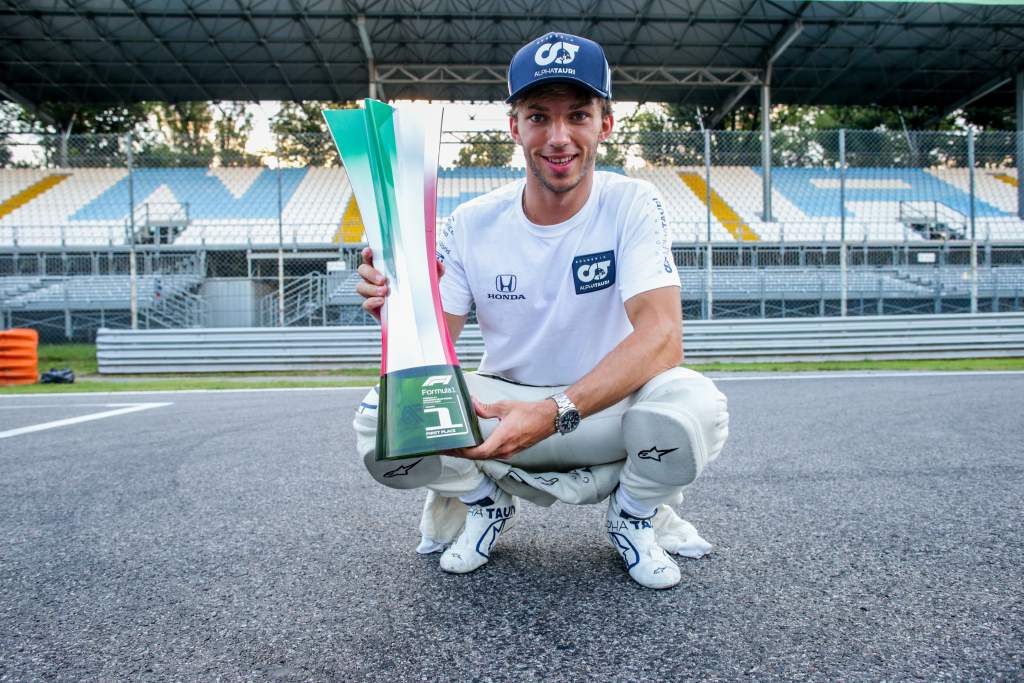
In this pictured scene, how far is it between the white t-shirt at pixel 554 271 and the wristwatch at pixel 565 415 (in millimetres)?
411

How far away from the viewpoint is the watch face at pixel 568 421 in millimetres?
1723

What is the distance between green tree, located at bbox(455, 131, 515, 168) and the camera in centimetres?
1276

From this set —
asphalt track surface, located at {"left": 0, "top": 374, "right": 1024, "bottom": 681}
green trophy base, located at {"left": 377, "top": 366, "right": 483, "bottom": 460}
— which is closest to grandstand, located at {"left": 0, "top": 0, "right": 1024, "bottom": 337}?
asphalt track surface, located at {"left": 0, "top": 374, "right": 1024, "bottom": 681}

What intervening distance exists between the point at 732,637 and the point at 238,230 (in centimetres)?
1647

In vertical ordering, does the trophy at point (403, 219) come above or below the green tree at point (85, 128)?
below

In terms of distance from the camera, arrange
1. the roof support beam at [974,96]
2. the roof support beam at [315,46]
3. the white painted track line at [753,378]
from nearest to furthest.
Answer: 1. the white painted track line at [753,378]
2. the roof support beam at [315,46]
3. the roof support beam at [974,96]

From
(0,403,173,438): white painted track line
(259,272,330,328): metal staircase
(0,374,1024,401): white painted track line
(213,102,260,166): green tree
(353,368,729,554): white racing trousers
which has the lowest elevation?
(0,374,1024,401): white painted track line

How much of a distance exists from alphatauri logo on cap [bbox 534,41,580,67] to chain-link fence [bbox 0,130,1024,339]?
29.7 ft

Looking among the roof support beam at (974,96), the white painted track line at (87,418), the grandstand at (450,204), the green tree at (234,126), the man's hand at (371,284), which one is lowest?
the white painted track line at (87,418)

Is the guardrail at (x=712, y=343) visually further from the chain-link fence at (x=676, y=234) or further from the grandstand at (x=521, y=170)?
the grandstand at (x=521, y=170)

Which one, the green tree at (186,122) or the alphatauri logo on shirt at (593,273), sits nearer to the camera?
the alphatauri logo on shirt at (593,273)

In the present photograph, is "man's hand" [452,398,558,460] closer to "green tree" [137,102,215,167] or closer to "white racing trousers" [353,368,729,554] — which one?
"white racing trousers" [353,368,729,554]

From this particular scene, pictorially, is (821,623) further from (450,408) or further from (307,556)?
(307,556)

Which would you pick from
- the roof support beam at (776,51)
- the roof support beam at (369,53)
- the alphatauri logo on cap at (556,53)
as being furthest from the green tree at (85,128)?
the roof support beam at (776,51)
